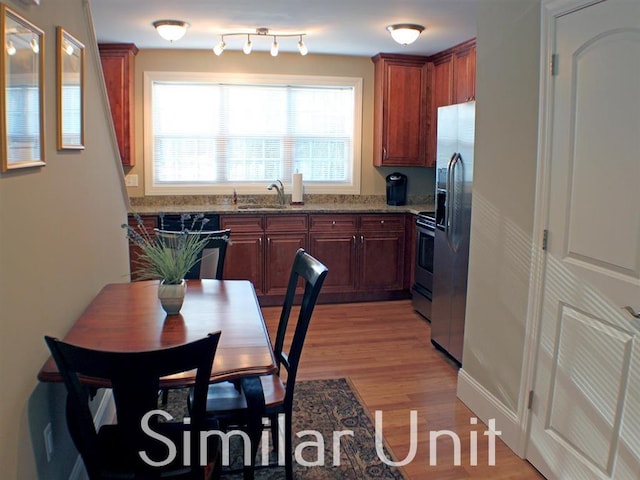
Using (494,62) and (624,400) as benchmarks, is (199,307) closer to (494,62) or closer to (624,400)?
(624,400)

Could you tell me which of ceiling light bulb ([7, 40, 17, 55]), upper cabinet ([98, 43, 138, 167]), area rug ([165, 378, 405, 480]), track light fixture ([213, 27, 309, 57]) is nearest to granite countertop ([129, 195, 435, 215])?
upper cabinet ([98, 43, 138, 167])

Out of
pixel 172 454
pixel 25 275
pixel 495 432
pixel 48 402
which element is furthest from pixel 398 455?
pixel 25 275

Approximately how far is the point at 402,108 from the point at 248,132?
154cm

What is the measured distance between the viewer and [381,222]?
5273 mm

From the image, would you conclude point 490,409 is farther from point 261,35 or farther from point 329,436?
point 261,35

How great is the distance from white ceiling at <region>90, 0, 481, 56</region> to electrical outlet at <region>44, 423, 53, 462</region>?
280 centimetres

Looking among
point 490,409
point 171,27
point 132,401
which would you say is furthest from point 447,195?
point 132,401

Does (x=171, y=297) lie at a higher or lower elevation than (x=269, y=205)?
lower

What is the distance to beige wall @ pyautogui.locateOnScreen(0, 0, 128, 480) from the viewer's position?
159 cm

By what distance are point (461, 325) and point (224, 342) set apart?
2103 millimetres

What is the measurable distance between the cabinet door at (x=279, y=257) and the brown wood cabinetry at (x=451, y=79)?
1.57 m

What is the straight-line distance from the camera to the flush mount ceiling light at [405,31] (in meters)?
4.16

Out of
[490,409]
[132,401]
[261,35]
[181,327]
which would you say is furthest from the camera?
[261,35]

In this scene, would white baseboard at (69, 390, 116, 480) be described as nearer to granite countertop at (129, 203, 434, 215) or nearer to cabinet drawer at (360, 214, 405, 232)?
granite countertop at (129, 203, 434, 215)
